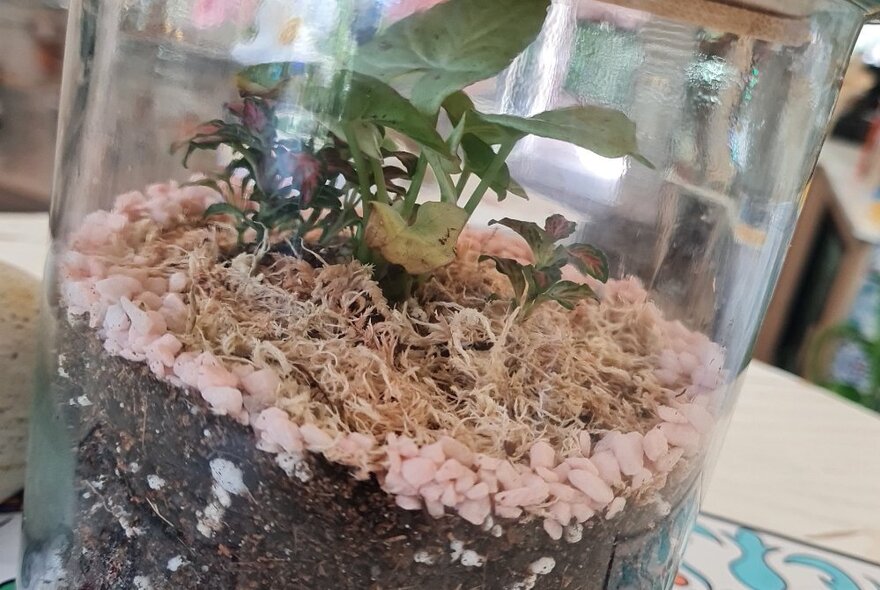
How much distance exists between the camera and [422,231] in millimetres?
314

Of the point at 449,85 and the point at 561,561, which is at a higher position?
the point at 449,85

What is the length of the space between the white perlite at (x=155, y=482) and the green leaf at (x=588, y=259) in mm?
194

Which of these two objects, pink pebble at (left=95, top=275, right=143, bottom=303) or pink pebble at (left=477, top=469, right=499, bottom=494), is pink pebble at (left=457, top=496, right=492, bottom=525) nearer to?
pink pebble at (left=477, top=469, right=499, bottom=494)

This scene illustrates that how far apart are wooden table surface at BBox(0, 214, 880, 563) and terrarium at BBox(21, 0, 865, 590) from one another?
376 millimetres

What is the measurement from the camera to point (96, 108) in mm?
387

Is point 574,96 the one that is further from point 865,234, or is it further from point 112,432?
point 865,234

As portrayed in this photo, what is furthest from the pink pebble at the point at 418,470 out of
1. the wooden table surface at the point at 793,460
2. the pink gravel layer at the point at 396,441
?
the wooden table surface at the point at 793,460

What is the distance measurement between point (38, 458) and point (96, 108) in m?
0.17

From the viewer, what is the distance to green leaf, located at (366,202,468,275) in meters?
0.31

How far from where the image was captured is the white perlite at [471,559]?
0.31 meters

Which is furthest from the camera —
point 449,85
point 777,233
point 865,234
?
point 865,234

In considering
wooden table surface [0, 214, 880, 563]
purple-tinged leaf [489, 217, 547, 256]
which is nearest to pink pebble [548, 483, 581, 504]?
purple-tinged leaf [489, 217, 547, 256]

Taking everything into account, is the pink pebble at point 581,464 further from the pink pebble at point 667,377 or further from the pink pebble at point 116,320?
the pink pebble at point 116,320

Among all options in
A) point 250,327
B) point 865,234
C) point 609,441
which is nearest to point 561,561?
point 609,441
